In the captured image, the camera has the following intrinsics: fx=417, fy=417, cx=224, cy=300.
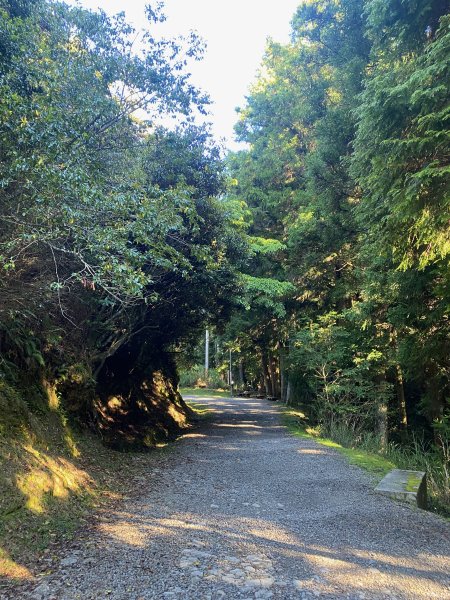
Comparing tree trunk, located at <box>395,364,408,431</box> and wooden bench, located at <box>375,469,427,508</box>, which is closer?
wooden bench, located at <box>375,469,427,508</box>

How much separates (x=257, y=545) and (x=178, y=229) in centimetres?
504

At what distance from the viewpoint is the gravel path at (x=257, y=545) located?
10.0 feet

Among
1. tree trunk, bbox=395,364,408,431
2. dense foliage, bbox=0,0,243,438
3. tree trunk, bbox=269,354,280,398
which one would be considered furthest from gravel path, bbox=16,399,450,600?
tree trunk, bbox=269,354,280,398

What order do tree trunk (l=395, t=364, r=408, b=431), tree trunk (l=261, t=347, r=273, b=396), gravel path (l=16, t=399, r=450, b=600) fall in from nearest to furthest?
1. gravel path (l=16, t=399, r=450, b=600)
2. tree trunk (l=395, t=364, r=408, b=431)
3. tree trunk (l=261, t=347, r=273, b=396)

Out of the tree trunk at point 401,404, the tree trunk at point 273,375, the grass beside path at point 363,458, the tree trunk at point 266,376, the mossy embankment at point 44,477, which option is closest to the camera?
the mossy embankment at point 44,477

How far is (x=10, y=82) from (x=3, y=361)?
135 inches

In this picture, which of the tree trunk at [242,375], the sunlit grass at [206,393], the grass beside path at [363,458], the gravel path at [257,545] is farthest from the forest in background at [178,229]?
the tree trunk at [242,375]

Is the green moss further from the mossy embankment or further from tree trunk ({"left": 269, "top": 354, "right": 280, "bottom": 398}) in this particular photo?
tree trunk ({"left": 269, "top": 354, "right": 280, "bottom": 398})

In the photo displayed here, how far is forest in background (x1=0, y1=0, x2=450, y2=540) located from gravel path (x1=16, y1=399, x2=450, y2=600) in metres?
1.15

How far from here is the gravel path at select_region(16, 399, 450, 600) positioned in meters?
3.06

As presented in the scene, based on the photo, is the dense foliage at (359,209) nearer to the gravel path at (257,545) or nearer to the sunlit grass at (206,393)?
the gravel path at (257,545)

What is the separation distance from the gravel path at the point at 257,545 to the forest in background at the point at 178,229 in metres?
1.15

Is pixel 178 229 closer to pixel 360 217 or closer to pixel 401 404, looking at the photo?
pixel 360 217

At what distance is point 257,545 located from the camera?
3.87 m
